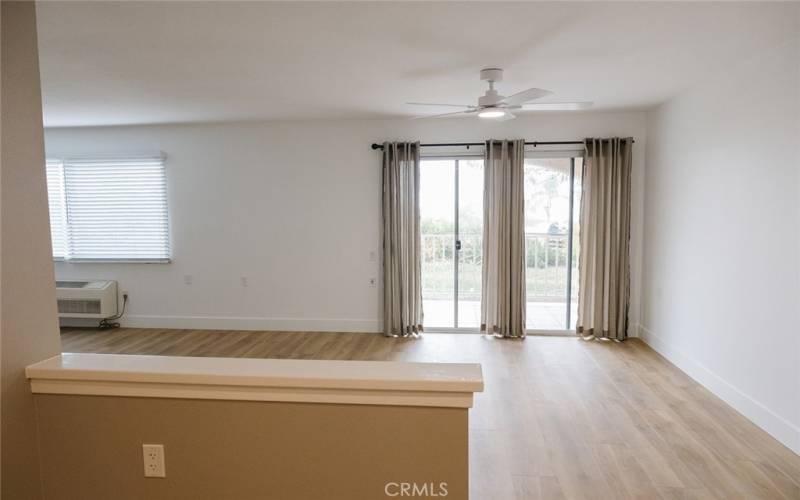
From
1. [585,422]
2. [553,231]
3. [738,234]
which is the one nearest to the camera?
[585,422]

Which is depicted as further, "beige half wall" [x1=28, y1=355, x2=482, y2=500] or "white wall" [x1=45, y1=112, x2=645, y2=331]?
"white wall" [x1=45, y1=112, x2=645, y2=331]

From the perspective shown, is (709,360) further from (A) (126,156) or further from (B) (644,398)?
(A) (126,156)

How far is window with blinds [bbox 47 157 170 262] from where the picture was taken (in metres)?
5.38

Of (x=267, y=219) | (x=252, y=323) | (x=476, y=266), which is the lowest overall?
(x=252, y=323)

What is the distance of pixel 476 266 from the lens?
5281 mm


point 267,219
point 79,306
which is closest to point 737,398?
point 267,219

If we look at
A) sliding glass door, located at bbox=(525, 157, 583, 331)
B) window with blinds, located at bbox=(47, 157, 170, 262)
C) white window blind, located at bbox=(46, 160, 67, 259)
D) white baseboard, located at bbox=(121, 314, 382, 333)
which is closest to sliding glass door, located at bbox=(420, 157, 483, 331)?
sliding glass door, located at bbox=(525, 157, 583, 331)

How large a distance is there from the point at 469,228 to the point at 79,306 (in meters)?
4.97

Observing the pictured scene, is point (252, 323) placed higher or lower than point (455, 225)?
lower

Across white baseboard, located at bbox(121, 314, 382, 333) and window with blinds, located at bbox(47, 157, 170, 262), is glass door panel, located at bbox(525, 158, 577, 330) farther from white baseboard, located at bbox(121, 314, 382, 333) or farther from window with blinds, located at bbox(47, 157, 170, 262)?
window with blinds, located at bbox(47, 157, 170, 262)

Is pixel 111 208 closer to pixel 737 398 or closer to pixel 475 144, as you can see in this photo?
pixel 475 144

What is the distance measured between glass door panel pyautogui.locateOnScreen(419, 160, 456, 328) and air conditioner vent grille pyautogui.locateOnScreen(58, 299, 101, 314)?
4.11 meters

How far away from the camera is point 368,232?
514cm

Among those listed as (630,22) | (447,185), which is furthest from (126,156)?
(630,22)
